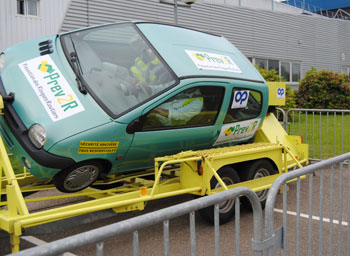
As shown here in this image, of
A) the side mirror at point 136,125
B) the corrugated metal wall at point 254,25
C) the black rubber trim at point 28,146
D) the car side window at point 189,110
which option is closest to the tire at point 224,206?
the car side window at point 189,110

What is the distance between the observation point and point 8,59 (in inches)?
195

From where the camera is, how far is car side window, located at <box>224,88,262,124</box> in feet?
18.8

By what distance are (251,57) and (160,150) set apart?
1795cm

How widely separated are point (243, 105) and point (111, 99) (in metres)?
2.18

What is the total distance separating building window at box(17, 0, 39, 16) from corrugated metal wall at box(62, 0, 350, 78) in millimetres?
1191

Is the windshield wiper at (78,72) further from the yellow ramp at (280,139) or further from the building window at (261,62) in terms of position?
the building window at (261,62)

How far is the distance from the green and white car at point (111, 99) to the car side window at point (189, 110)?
0.05 feet

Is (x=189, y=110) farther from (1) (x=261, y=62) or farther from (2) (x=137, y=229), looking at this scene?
(1) (x=261, y=62)

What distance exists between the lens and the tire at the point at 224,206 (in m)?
5.04

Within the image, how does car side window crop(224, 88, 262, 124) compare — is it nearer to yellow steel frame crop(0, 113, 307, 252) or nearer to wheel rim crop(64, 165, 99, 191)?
yellow steel frame crop(0, 113, 307, 252)

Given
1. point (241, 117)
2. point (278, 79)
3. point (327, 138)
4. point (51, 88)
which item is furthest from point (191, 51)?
→ point (278, 79)

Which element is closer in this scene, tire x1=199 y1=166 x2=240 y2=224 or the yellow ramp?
tire x1=199 y1=166 x2=240 y2=224

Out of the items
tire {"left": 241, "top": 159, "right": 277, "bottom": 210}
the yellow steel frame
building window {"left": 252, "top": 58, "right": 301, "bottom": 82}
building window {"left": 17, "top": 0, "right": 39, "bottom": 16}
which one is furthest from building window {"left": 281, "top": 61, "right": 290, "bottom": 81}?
tire {"left": 241, "top": 159, "right": 277, "bottom": 210}

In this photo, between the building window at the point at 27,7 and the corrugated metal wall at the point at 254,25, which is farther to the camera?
the corrugated metal wall at the point at 254,25
